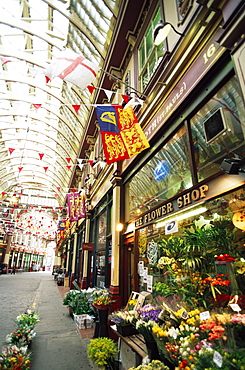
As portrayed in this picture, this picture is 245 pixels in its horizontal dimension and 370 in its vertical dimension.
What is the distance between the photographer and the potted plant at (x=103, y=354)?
4.11 m

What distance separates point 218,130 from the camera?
11.3 ft

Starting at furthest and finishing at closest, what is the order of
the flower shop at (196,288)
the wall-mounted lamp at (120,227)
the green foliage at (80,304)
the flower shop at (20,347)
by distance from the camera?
1. the green foliage at (80,304)
2. the wall-mounted lamp at (120,227)
3. the flower shop at (20,347)
4. the flower shop at (196,288)

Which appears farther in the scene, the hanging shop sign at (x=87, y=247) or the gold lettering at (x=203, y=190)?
the hanging shop sign at (x=87, y=247)

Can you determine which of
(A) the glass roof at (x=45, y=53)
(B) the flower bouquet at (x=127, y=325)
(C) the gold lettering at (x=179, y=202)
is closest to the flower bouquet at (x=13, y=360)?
(B) the flower bouquet at (x=127, y=325)

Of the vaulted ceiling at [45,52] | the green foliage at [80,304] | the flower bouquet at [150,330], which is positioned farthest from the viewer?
the vaulted ceiling at [45,52]

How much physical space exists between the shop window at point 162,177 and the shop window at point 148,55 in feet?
8.26

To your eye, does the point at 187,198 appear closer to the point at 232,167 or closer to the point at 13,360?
the point at 232,167

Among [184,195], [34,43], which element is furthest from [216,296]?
[34,43]

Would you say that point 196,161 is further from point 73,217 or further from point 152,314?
point 73,217

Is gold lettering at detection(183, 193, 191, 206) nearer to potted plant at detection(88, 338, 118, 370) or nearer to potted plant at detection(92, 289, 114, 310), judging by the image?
potted plant at detection(88, 338, 118, 370)

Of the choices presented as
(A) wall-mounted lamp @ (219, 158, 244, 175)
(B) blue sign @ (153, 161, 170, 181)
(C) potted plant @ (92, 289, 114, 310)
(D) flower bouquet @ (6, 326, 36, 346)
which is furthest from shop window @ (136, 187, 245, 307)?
(D) flower bouquet @ (6, 326, 36, 346)

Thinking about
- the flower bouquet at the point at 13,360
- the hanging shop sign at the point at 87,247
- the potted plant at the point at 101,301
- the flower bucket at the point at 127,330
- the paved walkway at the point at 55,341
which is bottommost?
the paved walkway at the point at 55,341

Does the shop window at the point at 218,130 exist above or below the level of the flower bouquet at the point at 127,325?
above

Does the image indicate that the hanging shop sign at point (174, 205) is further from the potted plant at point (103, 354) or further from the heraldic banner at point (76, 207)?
the heraldic banner at point (76, 207)
